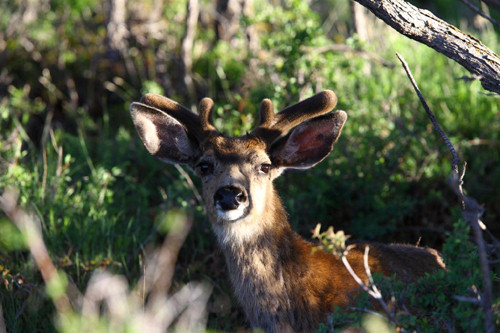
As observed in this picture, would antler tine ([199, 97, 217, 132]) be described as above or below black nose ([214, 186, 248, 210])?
above

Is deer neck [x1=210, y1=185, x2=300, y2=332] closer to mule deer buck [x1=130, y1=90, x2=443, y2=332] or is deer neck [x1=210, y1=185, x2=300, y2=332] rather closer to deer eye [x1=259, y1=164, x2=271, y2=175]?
mule deer buck [x1=130, y1=90, x2=443, y2=332]

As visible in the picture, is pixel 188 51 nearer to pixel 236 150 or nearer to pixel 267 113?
pixel 267 113

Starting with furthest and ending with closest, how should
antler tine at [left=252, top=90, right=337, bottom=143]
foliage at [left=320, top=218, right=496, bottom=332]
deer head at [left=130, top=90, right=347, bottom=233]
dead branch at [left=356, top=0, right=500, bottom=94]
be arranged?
1. antler tine at [left=252, top=90, right=337, bottom=143]
2. deer head at [left=130, top=90, right=347, bottom=233]
3. dead branch at [left=356, top=0, right=500, bottom=94]
4. foliage at [left=320, top=218, right=496, bottom=332]

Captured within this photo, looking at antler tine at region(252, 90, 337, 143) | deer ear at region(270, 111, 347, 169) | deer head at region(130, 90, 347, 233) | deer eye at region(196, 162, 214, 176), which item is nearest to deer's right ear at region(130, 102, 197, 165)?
deer head at region(130, 90, 347, 233)

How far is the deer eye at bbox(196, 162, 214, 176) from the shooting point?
15.5 ft

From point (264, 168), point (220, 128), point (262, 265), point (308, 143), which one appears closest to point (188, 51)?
point (220, 128)

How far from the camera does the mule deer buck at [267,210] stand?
14.2ft

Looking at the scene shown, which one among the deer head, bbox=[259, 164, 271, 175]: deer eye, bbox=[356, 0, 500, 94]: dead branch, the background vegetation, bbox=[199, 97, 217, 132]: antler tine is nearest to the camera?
bbox=[356, 0, 500, 94]: dead branch

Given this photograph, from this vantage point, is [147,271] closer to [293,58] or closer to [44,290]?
[44,290]

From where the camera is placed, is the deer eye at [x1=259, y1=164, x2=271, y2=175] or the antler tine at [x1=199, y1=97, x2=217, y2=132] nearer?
the deer eye at [x1=259, y1=164, x2=271, y2=175]

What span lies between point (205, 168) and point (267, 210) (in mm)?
546

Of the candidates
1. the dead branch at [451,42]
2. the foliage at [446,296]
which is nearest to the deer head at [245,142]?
the dead branch at [451,42]

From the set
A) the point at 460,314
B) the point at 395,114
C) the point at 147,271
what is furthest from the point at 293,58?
the point at 460,314

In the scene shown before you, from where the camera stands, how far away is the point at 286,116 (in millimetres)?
4953
